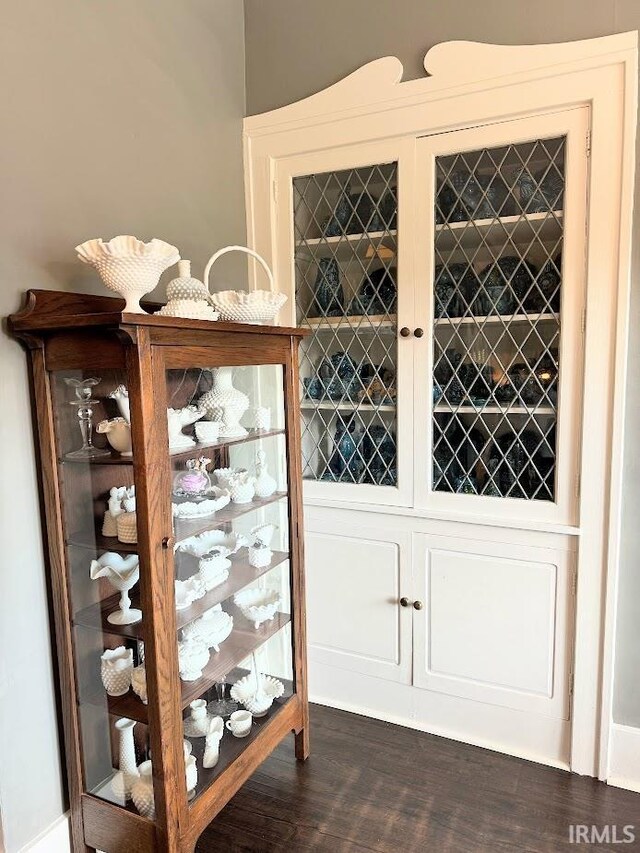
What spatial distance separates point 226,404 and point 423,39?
4.51 ft

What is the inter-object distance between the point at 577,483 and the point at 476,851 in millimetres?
1097

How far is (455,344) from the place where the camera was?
77.4 inches

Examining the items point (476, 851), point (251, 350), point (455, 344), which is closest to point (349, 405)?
point (455, 344)

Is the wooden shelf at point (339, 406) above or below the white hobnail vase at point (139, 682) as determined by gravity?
above

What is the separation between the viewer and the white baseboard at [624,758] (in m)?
1.83

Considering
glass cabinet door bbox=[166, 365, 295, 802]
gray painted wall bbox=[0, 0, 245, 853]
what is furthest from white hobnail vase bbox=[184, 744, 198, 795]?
gray painted wall bbox=[0, 0, 245, 853]

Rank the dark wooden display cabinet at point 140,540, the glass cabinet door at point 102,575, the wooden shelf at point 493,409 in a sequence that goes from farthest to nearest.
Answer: the wooden shelf at point 493,409 → the glass cabinet door at point 102,575 → the dark wooden display cabinet at point 140,540

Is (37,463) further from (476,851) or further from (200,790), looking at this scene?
(476,851)

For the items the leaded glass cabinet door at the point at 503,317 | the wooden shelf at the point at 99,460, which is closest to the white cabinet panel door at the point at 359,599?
the leaded glass cabinet door at the point at 503,317

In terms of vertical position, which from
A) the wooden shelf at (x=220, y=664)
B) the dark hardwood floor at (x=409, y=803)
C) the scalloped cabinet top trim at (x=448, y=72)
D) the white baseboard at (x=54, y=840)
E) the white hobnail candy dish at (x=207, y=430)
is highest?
the scalloped cabinet top trim at (x=448, y=72)

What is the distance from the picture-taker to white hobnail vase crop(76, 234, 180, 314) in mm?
1308

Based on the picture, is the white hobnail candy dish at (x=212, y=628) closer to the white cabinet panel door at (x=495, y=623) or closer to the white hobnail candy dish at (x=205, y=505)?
the white hobnail candy dish at (x=205, y=505)

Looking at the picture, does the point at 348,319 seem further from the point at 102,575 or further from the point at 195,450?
the point at 102,575

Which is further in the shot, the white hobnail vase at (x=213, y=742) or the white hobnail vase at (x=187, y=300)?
the white hobnail vase at (x=213, y=742)
